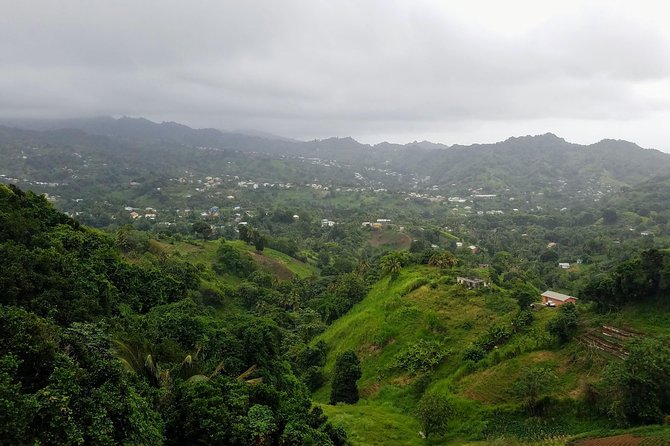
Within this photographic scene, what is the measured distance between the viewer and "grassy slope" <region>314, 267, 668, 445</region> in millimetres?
29281

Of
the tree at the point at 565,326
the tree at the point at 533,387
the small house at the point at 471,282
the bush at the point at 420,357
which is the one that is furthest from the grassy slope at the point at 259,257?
the tree at the point at 533,387

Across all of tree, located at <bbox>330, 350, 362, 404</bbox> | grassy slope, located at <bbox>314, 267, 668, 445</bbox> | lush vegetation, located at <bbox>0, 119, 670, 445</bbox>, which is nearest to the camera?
lush vegetation, located at <bbox>0, 119, 670, 445</bbox>

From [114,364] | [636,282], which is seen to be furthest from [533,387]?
[114,364]

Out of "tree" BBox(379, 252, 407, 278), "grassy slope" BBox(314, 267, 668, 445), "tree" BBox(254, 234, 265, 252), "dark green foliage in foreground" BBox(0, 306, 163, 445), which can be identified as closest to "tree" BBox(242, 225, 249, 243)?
"tree" BBox(254, 234, 265, 252)

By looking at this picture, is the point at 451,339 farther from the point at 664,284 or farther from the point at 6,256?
the point at 6,256

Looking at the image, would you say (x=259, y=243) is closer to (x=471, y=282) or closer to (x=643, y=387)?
(x=471, y=282)

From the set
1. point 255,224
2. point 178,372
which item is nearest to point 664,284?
point 178,372

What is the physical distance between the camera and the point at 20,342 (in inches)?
575

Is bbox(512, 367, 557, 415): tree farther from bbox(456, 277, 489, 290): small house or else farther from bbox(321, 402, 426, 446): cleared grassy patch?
bbox(456, 277, 489, 290): small house

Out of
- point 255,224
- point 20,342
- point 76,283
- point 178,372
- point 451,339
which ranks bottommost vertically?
point 255,224

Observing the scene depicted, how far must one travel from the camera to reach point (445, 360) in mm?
38938

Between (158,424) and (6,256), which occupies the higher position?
(6,256)

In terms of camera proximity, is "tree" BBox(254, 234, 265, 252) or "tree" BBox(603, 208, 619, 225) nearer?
"tree" BBox(254, 234, 265, 252)

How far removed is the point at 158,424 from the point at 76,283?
14.5m
